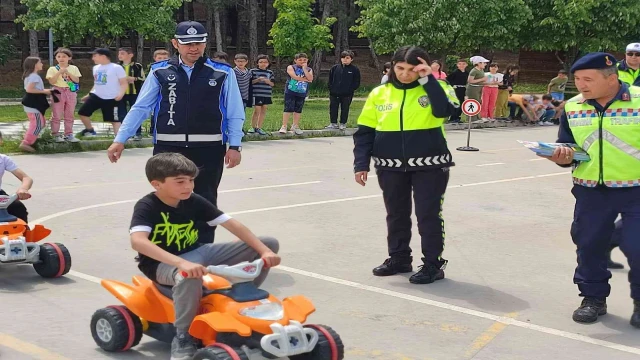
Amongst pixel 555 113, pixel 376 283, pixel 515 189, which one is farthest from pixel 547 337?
pixel 555 113

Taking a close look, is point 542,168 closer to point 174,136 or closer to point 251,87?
point 251,87

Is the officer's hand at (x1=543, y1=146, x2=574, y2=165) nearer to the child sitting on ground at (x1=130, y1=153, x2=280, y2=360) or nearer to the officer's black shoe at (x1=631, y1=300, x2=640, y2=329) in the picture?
the officer's black shoe at (x1=631, y1=300, x2=640, y2=329)

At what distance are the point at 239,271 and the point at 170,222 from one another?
669 mm

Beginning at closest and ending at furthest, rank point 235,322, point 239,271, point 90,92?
point 235,322
point 239,271
point 90,92

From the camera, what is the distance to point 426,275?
746 centimetres

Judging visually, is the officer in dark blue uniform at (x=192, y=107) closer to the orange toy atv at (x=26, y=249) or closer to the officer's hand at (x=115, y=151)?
the officer's hand at (x=115, y=151)

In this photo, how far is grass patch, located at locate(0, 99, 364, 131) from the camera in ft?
69.5

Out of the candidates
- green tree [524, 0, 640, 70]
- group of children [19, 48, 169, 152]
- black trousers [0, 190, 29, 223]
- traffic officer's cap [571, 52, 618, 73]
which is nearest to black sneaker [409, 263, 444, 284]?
traffic officer's cap [571, 52, 618, 73]

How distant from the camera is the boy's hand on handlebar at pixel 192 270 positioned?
487 cm

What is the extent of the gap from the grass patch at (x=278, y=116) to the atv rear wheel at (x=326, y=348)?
1401cm

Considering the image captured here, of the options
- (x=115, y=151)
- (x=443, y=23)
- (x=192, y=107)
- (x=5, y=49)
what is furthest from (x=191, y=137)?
(x=5, y=49)

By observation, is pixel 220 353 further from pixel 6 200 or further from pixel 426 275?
pixel 6 200

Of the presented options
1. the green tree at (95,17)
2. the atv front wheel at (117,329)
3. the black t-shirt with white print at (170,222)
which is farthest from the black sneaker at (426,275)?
the green tree at (95,17)

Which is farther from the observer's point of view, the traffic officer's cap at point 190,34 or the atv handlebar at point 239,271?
the traffic officer's cap at point 190,34
